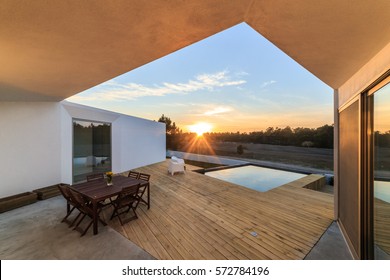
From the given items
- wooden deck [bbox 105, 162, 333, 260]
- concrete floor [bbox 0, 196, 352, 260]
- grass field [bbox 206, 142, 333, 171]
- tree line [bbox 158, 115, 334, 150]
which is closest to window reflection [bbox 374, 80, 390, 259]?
concrete floor [bbox 0, 196, 352, 260]

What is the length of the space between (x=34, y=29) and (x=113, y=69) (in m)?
0.97

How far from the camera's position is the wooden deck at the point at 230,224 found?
2.44 metres

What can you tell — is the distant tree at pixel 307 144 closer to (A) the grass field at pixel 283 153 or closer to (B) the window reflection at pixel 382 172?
(A) the grass field at pixel 283 153

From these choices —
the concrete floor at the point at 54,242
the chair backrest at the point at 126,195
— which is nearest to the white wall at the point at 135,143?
the concrete floor at the point at 54,242

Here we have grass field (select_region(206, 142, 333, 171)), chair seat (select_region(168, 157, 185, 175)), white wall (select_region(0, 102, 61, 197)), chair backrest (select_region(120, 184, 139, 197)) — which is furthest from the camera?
grass field (select_region(206, 142, 333, 171))

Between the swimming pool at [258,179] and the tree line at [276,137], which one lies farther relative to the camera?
the tree line at [276,137]

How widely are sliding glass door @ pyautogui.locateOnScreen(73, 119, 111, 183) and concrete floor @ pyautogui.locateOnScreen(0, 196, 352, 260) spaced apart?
263 cm

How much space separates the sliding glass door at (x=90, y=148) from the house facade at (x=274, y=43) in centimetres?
279

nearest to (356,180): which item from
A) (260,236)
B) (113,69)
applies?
(260,236)

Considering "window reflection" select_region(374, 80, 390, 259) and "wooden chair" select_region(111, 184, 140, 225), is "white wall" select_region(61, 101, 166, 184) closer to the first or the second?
"wooden chair" select_region(111, 184, 140, 225)

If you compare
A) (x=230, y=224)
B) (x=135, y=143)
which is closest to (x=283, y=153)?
(x=135, y=143)

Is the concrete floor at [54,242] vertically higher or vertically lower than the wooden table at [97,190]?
lower

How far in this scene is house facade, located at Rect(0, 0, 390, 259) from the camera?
4.03 ft

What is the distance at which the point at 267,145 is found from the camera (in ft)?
49.6
